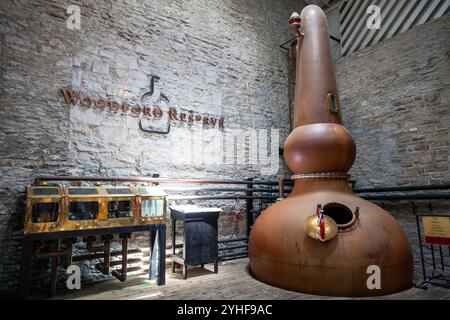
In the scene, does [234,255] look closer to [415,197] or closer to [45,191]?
A: [45,191]

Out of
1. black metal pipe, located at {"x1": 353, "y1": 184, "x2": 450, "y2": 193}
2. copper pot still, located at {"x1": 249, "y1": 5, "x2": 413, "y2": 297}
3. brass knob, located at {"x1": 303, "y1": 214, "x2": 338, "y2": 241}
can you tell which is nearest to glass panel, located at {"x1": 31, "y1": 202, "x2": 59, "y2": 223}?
copper pot still, located at {"x1": 249, "y1": 5, "x2": 413, "y2": 297}

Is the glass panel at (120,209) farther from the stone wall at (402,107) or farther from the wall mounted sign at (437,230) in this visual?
the stone wall at (402,107)

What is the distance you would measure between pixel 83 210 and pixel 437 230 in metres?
4.38

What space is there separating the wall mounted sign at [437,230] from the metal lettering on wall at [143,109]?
3937 millimetres

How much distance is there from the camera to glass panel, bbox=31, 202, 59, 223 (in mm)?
2993

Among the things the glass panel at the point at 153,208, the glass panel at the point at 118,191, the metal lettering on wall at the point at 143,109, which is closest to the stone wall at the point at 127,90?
the metal lettering on wall at the point at 143,109

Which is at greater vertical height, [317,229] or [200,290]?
[317,229]

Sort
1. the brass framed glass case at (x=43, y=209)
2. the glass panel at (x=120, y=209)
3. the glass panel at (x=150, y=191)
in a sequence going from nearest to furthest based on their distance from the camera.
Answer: the brass framed glass case at (x=43, y=209)
the glass panel at (x=120, y=209)
the glass panel at (x=150, y=191)

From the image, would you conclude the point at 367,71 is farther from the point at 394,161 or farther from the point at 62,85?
the point at 62,85

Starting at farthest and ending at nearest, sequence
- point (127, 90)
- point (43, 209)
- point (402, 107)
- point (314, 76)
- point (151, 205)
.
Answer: point (402, 107) → point (127, 90) → point (314, 76) → point (151, 205) → point (43, 209)

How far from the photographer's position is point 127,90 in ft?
15.9

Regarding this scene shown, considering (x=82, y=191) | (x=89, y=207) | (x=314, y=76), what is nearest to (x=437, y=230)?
(x=314, y=76)

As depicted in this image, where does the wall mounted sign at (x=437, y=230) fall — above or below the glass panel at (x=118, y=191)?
below

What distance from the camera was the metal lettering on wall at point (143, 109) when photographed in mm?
4348
